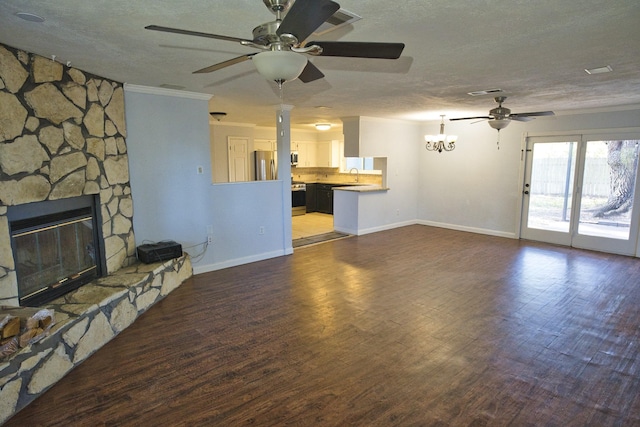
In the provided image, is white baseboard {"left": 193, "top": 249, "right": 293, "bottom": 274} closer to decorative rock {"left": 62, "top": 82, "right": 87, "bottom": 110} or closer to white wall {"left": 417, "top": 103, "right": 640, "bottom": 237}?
decorative rock {"left": 62, "top": 82, "right": 87, "bottom": 110}

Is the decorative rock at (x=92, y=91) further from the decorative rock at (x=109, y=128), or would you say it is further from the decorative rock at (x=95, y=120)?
the decorative rock at (x=109, y=128)

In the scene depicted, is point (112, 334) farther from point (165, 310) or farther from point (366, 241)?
point (366, 241)

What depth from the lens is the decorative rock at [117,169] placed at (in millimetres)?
3941

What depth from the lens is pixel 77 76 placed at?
11.3 ft

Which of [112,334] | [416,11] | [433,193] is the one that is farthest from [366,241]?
A: [416,11]

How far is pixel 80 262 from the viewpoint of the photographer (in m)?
3.63

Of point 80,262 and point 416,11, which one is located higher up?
point 416,11

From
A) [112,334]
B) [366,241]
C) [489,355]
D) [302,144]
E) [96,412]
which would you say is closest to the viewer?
[96,412]

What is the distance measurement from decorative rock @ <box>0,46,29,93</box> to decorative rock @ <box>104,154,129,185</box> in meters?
1.17

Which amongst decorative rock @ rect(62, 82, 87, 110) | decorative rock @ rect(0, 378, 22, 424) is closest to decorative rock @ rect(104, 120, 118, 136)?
decorative rock @ rect(62, 82, 87, 110)

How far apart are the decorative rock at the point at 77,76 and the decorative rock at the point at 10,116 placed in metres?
0.67

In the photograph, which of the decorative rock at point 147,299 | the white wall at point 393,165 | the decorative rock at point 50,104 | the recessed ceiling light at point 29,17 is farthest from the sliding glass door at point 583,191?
the recessed ceiling light at point 29,17

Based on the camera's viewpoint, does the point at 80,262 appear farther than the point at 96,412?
Yes

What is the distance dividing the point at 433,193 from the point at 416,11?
679cm
